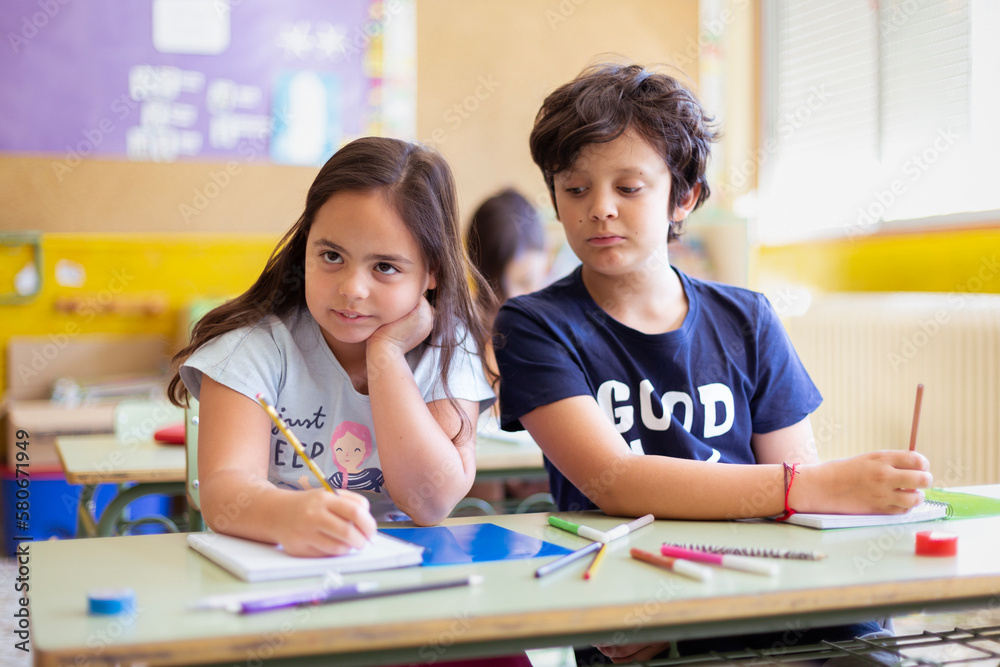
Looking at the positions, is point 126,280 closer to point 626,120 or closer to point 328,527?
point 626,120

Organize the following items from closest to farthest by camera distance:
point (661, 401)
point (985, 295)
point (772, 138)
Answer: point (661, 401)
point (985, 295)
point (772, 138)

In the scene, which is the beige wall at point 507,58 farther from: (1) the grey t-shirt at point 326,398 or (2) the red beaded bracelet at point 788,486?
(2) the red beaded bracelet at point 788,486

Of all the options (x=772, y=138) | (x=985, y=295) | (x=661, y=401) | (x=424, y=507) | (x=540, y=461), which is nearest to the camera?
(x=424, y=507)

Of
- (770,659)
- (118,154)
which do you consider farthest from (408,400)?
(118,154)

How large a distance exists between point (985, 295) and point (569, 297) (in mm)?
2028

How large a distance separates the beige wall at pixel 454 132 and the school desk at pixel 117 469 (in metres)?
1.95

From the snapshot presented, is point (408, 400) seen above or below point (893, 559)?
above

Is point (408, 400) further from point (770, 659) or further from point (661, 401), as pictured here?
point (770, 659)

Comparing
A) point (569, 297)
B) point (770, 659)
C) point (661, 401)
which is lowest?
point (770, 659)

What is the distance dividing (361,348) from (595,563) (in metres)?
0.56

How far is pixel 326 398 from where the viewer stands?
1262 millimetres

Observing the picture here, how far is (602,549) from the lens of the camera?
3.00 ft

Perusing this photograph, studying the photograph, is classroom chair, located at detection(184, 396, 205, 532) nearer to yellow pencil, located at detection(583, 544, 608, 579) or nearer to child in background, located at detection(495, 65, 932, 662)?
child in background, located at detection(495, 65, 932, 662)

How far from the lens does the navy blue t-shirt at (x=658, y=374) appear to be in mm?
1244
